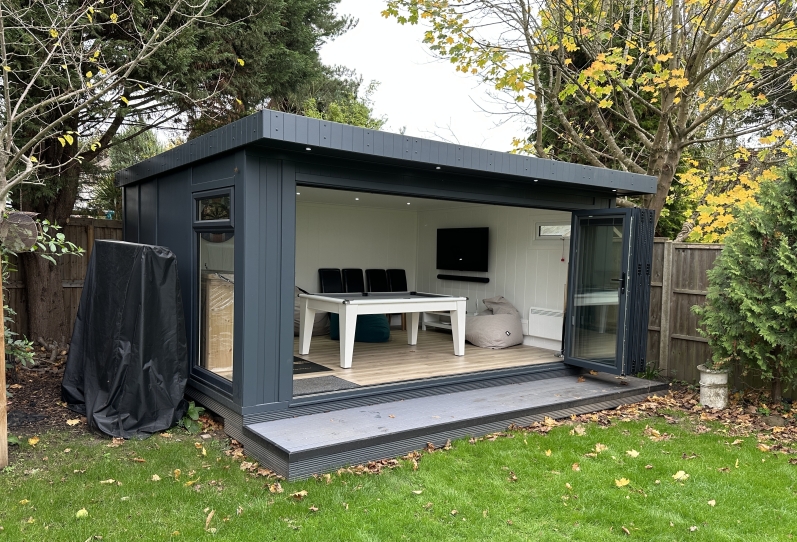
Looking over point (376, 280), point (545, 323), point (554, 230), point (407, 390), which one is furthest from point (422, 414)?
point (376, 280)

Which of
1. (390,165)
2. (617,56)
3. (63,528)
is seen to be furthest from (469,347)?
(63,528)

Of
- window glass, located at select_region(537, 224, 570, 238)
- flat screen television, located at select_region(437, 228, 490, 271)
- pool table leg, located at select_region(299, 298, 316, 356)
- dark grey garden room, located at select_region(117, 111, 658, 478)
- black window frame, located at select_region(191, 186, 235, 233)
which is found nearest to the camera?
dark grey garden room, located at select_region(117, 111, 658, 478)

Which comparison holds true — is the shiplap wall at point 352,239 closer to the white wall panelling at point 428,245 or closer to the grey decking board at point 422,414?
the white wall panelling at point 428,245

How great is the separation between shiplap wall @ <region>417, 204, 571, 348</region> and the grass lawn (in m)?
3.19

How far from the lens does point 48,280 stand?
6.60 m

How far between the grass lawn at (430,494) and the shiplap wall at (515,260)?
319cm

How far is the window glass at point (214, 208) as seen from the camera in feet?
14.4

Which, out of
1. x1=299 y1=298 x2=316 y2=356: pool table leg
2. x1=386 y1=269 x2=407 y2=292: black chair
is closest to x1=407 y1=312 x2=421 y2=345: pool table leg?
x1=299 y1=298 x2=316 y2=356: pool table leg

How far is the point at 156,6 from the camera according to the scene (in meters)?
5.75

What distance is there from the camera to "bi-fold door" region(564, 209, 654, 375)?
5832 mm

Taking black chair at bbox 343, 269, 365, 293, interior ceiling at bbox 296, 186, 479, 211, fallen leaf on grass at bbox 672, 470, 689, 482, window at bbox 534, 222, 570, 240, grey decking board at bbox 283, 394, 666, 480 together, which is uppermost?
interior ceiling at bbox 296, 186, 479, 211

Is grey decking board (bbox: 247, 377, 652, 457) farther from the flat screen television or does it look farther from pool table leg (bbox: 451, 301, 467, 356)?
the flat screen television

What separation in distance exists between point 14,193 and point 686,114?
8.28 meters

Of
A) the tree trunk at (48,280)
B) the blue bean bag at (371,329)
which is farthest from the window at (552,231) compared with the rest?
the tree trunk at (48,280)
